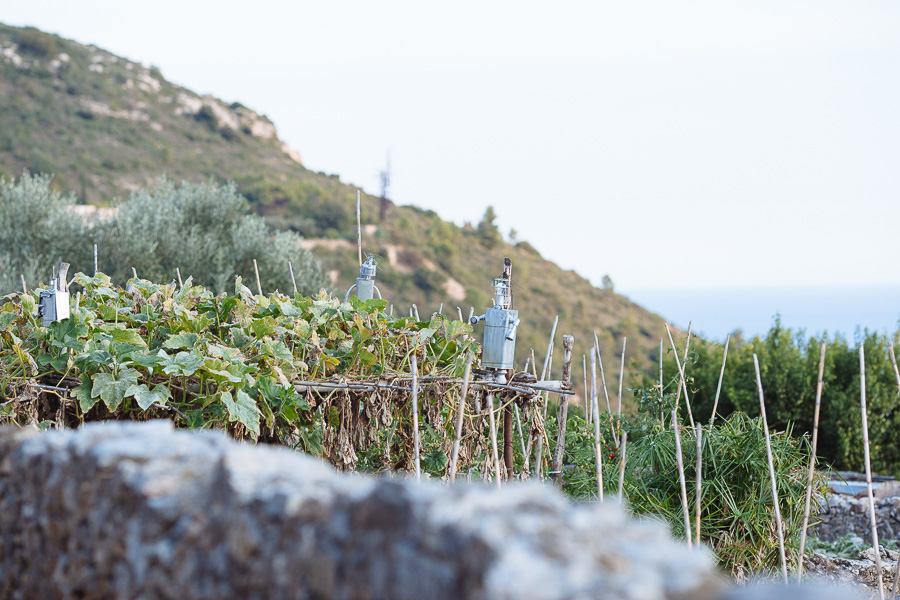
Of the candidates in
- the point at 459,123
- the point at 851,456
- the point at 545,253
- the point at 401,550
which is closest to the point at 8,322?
the point at 401,550

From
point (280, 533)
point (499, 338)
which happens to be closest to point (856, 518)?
point (499, 338)

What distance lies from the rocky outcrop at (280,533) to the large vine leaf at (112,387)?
842 millimetres

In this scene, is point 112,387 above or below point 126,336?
below

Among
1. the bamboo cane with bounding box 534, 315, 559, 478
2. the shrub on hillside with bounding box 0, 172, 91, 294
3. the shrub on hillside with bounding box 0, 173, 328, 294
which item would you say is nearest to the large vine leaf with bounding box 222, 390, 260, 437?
the bamboo cane with bounding box 534, 315, 559, 478

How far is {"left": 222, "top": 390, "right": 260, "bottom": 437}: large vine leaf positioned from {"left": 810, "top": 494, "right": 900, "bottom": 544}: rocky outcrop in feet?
15.6

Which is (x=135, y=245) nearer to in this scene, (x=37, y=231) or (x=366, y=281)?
(x=37, y=231)

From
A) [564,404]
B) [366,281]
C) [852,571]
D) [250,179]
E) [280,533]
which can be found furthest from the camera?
[250,179]

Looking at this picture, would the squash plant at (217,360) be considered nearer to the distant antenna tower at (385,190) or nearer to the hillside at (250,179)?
the hillside at (250,179)

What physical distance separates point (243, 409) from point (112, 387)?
409 millimetres

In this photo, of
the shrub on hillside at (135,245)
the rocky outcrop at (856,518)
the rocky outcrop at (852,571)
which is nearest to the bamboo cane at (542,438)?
the rocky outcrop at (852,571)

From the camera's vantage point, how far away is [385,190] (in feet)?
72.3

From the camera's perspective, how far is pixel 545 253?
25.0m

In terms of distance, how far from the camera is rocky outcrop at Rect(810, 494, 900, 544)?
5.35m

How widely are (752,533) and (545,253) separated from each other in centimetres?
2182
